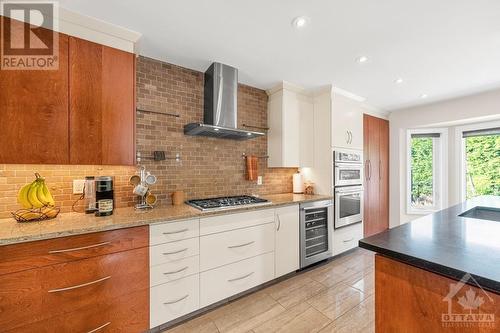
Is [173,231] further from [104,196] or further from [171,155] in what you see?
[171,155]

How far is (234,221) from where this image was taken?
6.50 ft

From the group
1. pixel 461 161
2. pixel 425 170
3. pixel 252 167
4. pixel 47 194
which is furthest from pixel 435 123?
pixel 47 194

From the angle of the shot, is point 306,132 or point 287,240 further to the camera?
point 306,132

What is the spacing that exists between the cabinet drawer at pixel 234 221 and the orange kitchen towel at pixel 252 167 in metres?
0.68

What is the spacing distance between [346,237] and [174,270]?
2467mm

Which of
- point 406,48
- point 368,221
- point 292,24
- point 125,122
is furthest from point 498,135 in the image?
point 125,122

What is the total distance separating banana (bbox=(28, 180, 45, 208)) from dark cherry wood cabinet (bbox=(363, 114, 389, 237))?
4210mm

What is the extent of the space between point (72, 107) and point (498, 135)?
560 cm

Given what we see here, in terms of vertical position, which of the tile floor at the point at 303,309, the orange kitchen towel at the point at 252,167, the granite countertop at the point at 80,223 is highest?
the orange kitchen towel at the point at 252,167

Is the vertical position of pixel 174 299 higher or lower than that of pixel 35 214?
lower

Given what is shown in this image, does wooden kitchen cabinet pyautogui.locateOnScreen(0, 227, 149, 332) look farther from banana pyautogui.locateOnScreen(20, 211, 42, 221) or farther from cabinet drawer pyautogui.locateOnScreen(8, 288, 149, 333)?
banana pyautogui.locateOnScreen(20, 211, 42, 221)

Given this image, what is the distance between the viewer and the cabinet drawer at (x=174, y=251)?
159cm

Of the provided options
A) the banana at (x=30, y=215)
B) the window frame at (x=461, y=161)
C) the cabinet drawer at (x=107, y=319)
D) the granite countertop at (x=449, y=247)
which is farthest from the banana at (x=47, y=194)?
the window frame at (x=461, y=161)

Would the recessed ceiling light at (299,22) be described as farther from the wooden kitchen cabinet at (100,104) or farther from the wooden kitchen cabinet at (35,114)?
the wooden kitchen cabinet at (35,114)
